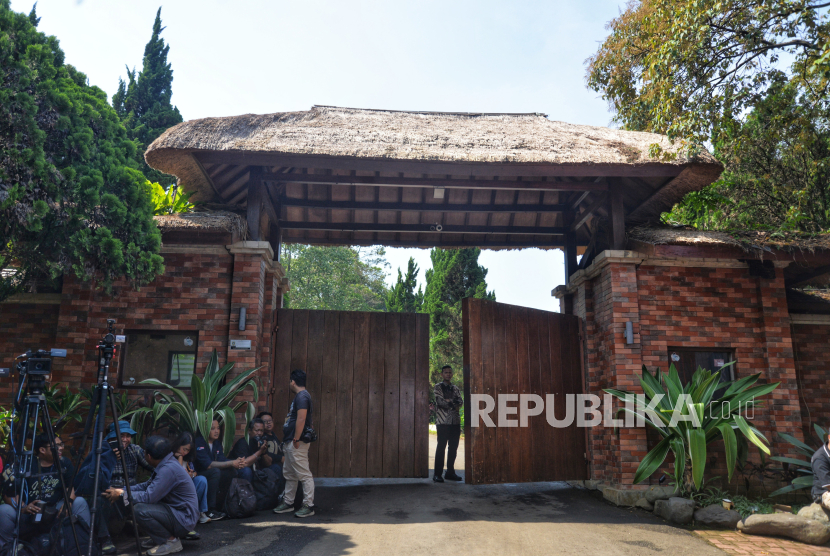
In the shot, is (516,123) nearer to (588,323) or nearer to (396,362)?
(588,323)

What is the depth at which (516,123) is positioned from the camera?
8656 millimetres

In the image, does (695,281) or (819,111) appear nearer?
(695,281)

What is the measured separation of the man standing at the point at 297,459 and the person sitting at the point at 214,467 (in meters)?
0.49

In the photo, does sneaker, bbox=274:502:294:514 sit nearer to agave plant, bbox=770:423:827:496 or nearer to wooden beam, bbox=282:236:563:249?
wooden beam, bbox=282:236:563:249

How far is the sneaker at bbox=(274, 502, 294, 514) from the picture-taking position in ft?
19.3

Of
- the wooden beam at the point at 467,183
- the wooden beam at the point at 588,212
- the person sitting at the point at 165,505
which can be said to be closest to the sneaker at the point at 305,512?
the person sitting at the point at 165,505

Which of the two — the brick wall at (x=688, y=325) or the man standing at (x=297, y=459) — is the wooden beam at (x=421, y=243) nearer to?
the brick wall at (x=688, y=325)

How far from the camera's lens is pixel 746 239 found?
23.3 feet

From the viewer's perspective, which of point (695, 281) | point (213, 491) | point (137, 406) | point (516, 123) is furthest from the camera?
point (516, 123)

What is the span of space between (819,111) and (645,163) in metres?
4.69

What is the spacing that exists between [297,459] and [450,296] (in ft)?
45.8

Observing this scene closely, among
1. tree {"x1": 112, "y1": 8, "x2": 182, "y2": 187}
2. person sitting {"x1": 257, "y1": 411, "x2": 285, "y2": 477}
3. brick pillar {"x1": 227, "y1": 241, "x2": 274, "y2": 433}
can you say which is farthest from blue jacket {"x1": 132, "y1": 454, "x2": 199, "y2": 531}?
tree {"x1": 112, "y1": 8, "x2": 182, "y2": 187}

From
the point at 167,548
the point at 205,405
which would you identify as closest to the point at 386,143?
the point at 205,405

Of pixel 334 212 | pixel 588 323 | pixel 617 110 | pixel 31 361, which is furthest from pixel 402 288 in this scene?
pixel 31 361
